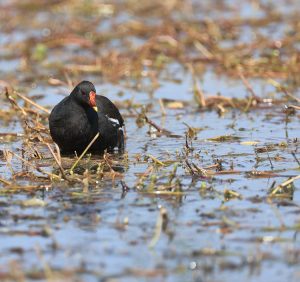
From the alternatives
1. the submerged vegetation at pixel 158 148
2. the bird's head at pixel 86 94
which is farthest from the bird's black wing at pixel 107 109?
the bird's head at pixel 86 94

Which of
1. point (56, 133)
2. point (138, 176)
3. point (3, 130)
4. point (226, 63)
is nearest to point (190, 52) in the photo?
point (226, 63)

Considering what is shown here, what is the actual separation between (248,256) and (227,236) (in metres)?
0.48

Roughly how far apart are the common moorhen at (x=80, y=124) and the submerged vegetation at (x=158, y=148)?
0.19 meters

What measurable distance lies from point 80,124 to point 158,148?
2.91 ft

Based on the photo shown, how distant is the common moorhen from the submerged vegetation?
0.62 feet

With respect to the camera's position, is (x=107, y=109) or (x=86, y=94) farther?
(x=107, y=109)

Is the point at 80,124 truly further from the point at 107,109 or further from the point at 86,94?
the point at 107,109

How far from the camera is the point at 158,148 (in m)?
9.78

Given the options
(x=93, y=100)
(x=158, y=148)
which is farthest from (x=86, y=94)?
(x=158, y=148)

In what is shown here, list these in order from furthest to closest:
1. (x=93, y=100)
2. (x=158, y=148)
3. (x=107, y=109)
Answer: (x=107, y=109)
(x=158, y=148)
(x=93, y=100)

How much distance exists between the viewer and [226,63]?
1367 centimetres

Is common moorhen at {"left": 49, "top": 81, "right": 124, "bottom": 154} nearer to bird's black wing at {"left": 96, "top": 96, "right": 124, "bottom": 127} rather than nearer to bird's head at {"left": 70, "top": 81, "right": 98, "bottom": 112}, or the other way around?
bird's head at {"left": 70, "top": 81, "right": 98, "bottom": 112}

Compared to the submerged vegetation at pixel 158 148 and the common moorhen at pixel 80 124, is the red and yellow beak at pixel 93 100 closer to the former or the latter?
the common moorhen at pixel 80 124

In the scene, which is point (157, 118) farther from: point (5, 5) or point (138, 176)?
point (5, 5)
